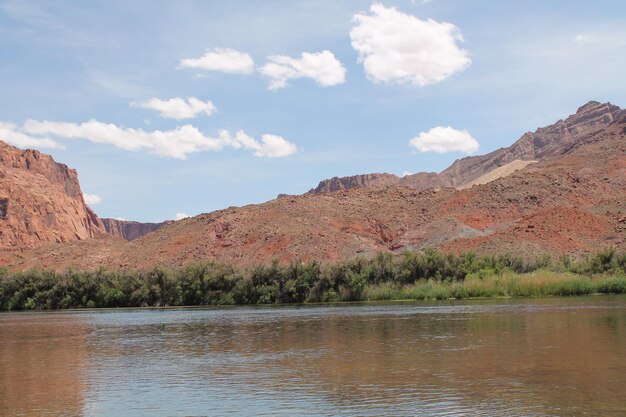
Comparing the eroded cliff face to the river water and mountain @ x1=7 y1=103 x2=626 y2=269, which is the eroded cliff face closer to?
mountain @ x1=7 y1=103 x2=626 y2=269

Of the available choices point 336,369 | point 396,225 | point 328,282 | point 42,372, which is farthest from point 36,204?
point 336,369

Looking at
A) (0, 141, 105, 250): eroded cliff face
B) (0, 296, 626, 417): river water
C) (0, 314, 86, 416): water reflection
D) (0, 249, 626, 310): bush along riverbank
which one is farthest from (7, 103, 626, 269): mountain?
(0, 314, 86, 416): water reflection

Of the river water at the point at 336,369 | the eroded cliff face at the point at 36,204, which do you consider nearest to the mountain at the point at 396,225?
the eroded cliff face at the point at 36,204

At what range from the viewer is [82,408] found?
16.6 m

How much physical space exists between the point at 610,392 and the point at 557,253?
197 ft

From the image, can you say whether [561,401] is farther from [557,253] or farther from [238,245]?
[238,245]

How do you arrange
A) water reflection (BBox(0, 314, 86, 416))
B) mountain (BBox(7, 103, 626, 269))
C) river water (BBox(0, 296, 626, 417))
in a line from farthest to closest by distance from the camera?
mountain (BBox(7, 103, 626, 269))
water reflection (BBox(0, 314, 86, 416))
river water (BBox(0, 296, 626, 417))

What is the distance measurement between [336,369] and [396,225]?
79.5m

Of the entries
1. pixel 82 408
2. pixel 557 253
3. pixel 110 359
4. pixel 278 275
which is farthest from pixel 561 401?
→ pixel 557 253

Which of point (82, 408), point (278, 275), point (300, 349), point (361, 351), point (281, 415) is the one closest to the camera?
point (281, 415)

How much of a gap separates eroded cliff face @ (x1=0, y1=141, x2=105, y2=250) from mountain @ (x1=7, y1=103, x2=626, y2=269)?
33.3 meters

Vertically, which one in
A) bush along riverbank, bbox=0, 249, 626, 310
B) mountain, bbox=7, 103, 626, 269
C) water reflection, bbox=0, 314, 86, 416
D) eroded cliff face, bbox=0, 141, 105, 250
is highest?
eroded cliff face, bbox=0, 141, 105, 250

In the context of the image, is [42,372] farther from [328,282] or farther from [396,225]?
[396,225]

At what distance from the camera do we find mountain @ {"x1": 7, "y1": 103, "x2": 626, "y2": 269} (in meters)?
79.9
